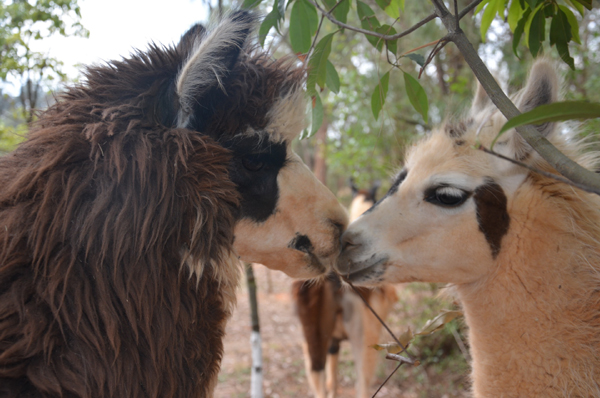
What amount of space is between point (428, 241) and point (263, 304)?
8944 millimetres

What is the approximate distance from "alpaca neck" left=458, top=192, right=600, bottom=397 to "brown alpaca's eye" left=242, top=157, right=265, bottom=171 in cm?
115

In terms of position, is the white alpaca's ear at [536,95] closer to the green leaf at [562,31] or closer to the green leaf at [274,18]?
the green leaf at [562,31]

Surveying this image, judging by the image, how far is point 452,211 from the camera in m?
1.99

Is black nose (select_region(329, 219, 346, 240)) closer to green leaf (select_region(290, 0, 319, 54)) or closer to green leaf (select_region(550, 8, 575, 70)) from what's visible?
green leaf (select_region(290, 0, 319, 54))

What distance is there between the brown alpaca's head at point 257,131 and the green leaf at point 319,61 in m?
0.16

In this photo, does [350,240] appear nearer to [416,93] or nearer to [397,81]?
[416,93]

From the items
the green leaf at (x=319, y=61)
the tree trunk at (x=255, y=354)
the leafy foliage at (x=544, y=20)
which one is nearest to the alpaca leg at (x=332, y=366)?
the tree trunk at (x=255, y=354)

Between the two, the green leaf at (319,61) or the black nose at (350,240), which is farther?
the black nose at (350,240)

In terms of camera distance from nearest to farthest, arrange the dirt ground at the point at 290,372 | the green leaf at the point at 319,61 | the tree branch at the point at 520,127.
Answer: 1. the tree branch at the point at 520,127
2. the green leaf at the point at 319,61
3. the dirt ground at the point at 290,372

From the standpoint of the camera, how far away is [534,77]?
1871 mm

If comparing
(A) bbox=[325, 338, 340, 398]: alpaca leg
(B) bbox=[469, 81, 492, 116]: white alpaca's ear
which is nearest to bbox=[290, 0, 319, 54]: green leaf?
(B) bbox=[469, 81, 492, 116]: white alpaca's ear

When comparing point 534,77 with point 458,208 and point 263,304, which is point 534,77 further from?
point 263,304

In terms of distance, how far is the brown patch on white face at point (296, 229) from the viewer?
1.80 meters

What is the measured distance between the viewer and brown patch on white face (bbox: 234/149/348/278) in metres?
1.80
